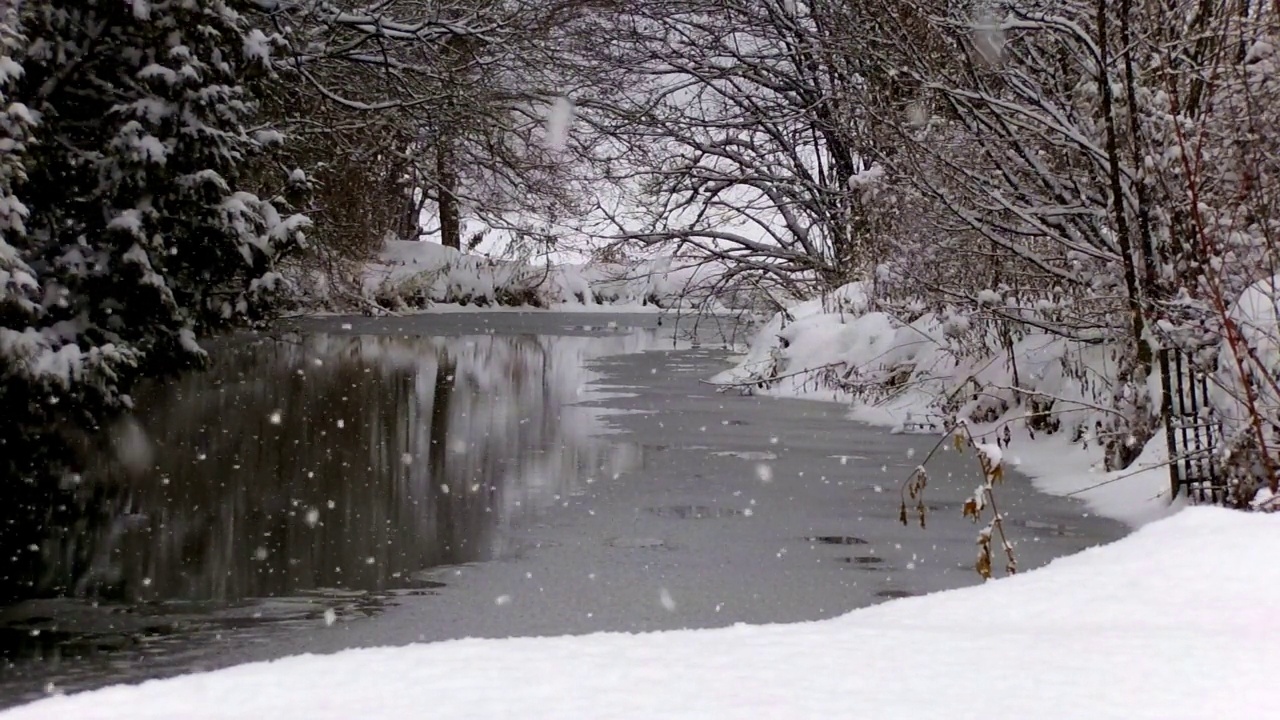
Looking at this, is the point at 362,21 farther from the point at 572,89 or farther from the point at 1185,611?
the point at 1185,611

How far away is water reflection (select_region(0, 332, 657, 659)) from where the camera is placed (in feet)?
22.1

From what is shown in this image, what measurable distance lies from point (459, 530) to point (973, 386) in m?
6.82

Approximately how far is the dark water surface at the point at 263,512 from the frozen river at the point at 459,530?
0.08 ft

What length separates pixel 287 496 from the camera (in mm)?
9344

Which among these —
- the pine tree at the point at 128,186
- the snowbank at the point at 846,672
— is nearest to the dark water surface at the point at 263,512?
the pine tree at the point at 128,186

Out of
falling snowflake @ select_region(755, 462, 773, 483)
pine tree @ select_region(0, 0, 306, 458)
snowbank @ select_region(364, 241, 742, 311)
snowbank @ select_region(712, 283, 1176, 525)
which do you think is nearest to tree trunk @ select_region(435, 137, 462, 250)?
snowbank @ select_region(712, 283, 1176, 525)

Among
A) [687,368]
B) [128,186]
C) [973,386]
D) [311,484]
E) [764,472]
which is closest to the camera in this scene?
[311,484]

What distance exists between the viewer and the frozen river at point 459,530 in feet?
20.0

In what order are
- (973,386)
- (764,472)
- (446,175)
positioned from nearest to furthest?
(764,472) → (973,386) → (446,175)

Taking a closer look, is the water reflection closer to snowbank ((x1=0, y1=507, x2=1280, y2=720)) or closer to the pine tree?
the pine tree

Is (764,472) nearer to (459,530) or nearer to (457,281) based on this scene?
(459,530)

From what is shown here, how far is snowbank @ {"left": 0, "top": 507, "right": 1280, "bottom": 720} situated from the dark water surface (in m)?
2.25

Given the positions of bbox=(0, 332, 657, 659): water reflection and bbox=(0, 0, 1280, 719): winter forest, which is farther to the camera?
bbox=(0, 332, 657, 659): water reflection

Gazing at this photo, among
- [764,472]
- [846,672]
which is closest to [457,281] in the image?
[764,472]
